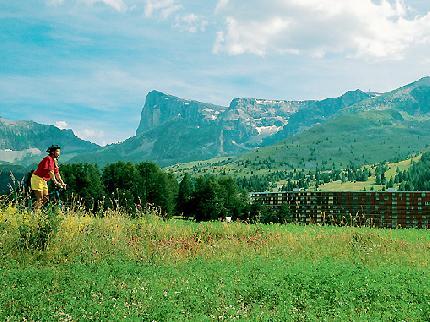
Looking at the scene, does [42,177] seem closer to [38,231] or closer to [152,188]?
[38,231]

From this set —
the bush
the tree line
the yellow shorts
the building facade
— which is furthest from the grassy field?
the tree line

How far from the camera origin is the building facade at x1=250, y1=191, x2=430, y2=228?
3097 cm

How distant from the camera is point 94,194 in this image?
75.3 metres

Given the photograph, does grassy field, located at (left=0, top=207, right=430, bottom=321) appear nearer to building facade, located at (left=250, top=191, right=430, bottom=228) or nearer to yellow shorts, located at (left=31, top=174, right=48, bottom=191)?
yellow shorts, located at (left=31, top=174, right=48, bottom=191)

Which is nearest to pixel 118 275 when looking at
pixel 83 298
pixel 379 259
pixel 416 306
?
pixel 83 298

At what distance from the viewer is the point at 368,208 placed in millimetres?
32500

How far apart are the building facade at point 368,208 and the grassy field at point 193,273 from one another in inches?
502

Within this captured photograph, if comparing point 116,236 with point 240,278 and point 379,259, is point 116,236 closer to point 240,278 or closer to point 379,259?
point 240,278

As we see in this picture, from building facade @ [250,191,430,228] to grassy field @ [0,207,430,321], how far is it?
12.7 m

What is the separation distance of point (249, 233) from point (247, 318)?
11.1 m

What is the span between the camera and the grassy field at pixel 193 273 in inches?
367

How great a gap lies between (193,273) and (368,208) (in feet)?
73.8

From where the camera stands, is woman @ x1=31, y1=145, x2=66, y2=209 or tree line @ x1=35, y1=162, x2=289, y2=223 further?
tree line @ x1=35, y1=162, x2=289, y2=223

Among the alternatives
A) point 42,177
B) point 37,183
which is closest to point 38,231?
point 37,183
